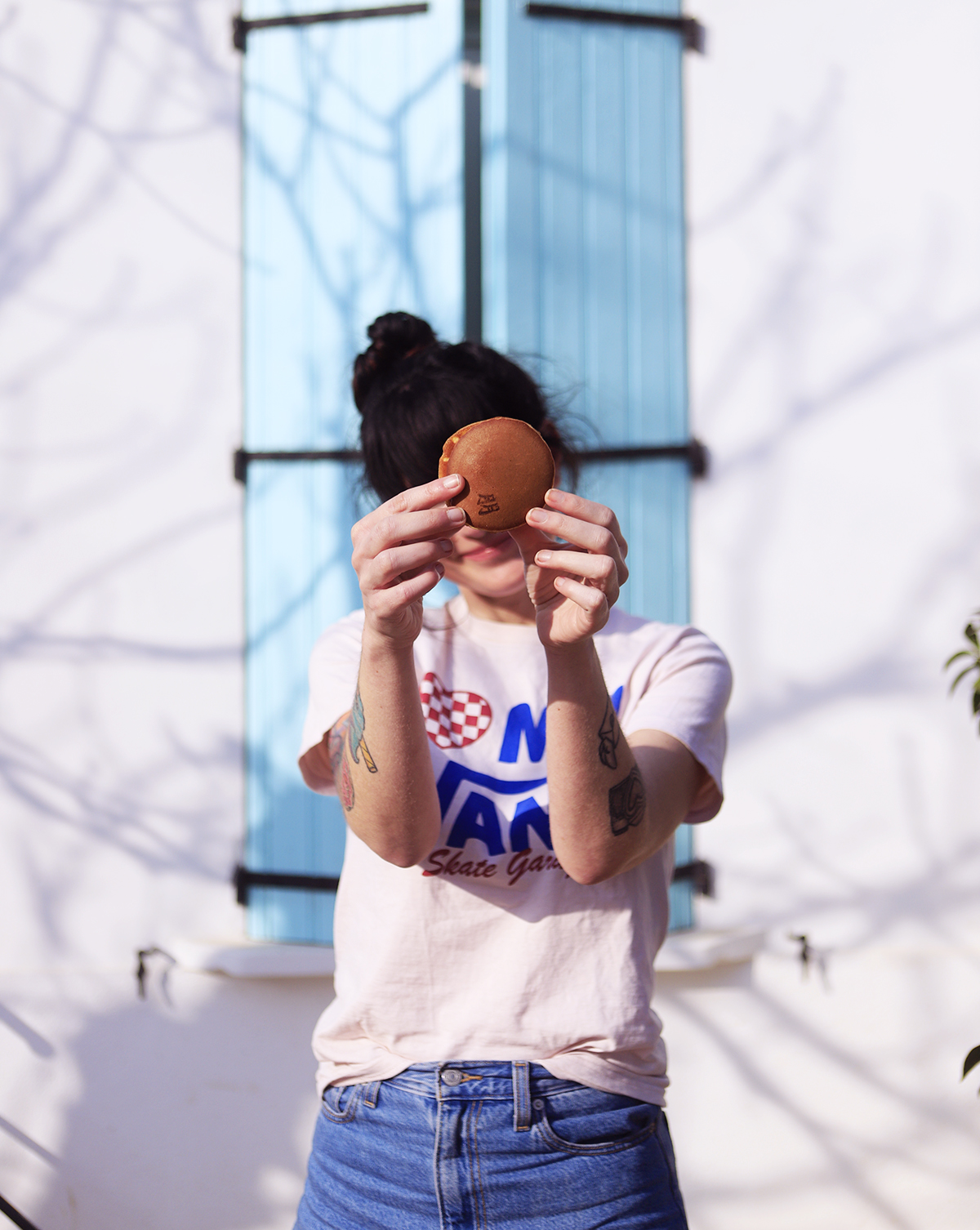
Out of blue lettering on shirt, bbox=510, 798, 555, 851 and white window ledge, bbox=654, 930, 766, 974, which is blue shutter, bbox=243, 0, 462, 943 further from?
blue lettering on shirt, bbox=510, 798, 555, 851

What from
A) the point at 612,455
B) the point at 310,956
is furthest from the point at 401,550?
the point at 310,956

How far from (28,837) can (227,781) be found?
0.58 metres

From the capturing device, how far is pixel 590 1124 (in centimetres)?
104

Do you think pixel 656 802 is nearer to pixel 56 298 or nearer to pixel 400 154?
pixel 400 154

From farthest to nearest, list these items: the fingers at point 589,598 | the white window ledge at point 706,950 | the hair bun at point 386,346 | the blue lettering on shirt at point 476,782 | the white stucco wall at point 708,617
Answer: the white stucco wall at point 708,617 → the white window ledge at point 706,950 → the hair bun at point 386,346 → the blue lettering on shirt at point 476,782 → the fingers at point 589,598

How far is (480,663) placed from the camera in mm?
1207

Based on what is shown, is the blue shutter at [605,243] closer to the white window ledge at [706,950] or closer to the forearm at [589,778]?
the white window ledge at [706,950]

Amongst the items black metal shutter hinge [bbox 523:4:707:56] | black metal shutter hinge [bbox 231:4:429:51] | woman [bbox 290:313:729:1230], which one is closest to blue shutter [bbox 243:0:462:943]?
black metal shutter hinge [bbox 231:4:429:51]

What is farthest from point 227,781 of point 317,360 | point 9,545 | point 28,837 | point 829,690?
point 829,690

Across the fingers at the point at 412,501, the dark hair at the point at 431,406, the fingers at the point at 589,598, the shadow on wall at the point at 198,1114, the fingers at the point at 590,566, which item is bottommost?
the shadow on wall at the point at 198,1114

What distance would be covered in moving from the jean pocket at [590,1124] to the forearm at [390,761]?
298 millimetres

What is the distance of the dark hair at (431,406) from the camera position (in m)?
1.21

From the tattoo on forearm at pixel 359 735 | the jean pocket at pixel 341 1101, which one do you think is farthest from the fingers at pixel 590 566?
the jean pocket at pixel 341 1101

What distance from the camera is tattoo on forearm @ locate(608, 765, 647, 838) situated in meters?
0.97
